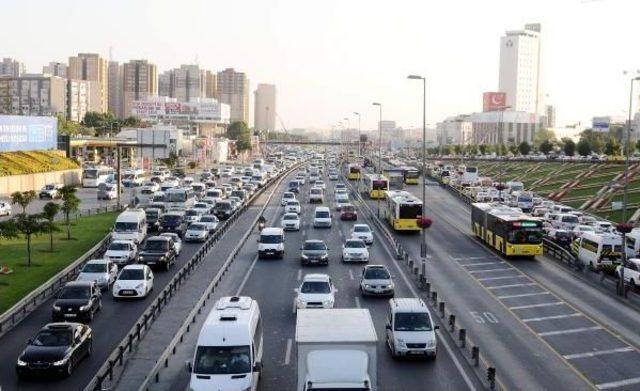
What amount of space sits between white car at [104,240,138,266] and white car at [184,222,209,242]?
8.88 m

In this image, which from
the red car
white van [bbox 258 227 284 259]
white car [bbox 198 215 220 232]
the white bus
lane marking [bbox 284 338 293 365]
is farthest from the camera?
the white bus

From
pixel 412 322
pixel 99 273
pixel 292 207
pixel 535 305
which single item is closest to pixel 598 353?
pixel 412 322

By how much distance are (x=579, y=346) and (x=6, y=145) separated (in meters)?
73.9

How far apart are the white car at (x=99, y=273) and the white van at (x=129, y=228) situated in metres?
11.1

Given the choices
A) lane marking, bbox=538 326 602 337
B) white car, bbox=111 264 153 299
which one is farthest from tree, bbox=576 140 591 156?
white car, bbox=111 264 153 299

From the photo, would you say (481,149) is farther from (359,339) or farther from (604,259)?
(359,339)

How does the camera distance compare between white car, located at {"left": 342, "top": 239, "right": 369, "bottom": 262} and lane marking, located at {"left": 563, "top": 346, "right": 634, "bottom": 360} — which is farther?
white car, located at {"left": 342, "top": 239, "right": 369, "bottom": 262}

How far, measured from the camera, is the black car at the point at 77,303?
88.7 feet

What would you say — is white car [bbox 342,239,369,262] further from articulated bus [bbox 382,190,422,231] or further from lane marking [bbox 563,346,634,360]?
lane marking [bbox 563,346,634,360]

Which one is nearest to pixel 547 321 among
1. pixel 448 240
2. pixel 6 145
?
pixel 448 240

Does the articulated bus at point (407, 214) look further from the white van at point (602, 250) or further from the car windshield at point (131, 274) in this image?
the car windshield at point (131, 274)

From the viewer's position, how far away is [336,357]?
56.7 ft

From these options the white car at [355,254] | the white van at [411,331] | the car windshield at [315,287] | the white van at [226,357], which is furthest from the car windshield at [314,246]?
the white van at [226,357]

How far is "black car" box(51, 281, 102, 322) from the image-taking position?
2705 centimetres
